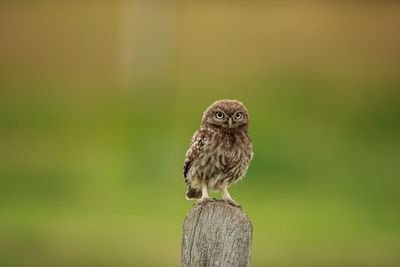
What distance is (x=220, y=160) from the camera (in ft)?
17.4

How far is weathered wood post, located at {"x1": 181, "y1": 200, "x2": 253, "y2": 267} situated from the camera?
3547mm

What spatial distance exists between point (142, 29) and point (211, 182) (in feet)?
37.6

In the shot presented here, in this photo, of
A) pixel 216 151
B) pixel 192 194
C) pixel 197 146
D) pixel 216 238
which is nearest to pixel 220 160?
pixel 216 151

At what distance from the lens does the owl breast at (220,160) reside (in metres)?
5.29

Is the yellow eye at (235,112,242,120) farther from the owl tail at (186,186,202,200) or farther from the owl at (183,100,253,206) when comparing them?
the owl tail at (186,186,202,200)

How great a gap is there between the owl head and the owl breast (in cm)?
12

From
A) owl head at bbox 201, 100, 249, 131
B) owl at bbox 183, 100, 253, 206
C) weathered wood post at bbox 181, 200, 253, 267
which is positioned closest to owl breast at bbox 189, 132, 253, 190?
owl at bbox 183, 100, 253, 206

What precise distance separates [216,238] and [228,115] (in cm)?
169

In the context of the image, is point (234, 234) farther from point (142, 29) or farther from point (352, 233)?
point (142, 29)

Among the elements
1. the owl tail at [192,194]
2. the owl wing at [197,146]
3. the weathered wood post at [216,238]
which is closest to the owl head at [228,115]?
the owl wing at [197,146]

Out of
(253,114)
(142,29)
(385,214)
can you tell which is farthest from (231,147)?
(142,29)

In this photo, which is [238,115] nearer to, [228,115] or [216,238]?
[228,115]

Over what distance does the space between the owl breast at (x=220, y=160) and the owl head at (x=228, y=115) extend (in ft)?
0.39

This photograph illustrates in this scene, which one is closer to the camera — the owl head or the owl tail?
the owl head
